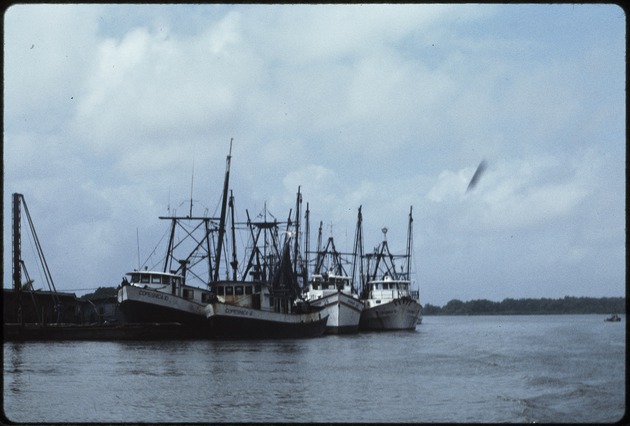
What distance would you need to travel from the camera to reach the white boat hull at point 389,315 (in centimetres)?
6831

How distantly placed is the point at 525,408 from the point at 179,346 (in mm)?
24441

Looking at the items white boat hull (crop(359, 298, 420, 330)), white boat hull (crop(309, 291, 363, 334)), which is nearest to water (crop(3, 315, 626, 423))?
white boat hull (crop(309, 291, 363, 334))

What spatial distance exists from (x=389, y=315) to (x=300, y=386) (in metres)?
46.4

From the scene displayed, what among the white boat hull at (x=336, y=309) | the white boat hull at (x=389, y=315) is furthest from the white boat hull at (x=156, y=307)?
the white boat hull at (x=389, y=315)

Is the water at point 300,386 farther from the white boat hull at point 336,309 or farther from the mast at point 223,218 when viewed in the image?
the white boat hull at point 336,309

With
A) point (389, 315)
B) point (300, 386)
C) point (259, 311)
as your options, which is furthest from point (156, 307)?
point (389, 315)

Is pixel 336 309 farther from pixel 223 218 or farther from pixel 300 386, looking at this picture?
pixel 300 386

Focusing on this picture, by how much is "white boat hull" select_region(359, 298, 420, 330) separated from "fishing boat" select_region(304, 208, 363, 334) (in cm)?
272

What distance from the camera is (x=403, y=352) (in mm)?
40906

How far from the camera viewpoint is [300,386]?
23.4 m

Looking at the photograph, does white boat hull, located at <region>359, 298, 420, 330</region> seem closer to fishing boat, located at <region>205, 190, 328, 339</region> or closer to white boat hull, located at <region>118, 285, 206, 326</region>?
fishing boat, located at <region>205, 190, 328, 339</region>

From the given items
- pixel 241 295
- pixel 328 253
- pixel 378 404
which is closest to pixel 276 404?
pixel 378 404

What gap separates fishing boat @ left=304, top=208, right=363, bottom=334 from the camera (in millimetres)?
59094

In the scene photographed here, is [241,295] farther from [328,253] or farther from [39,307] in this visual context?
[328,253]
